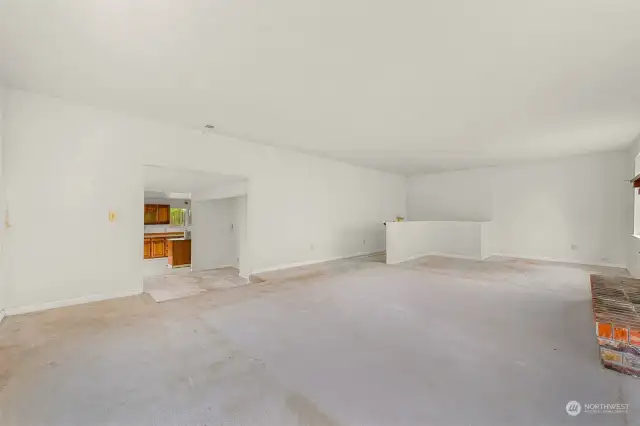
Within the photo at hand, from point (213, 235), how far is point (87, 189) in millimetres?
3400

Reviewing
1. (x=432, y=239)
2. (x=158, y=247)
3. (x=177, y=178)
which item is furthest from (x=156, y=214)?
(x=432, y=239)

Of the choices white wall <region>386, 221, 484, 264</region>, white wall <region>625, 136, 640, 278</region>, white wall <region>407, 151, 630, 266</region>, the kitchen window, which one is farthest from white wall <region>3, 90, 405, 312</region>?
white wall <region>625, 136, 640, 278</region>

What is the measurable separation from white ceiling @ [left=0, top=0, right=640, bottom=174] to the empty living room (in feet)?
0.08

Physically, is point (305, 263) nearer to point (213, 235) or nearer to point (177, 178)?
→ point (213, 235)

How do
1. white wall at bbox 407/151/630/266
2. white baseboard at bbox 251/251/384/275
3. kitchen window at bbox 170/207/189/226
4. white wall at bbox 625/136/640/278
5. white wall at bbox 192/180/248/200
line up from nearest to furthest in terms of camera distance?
white wall at bbox 625/136/640/278 → white wall at bbox 192/180/248/200 → white baseboard at bbox 251/251/384/275 → white wall at bbox 407/151/630/266 → kitchen window at bbox 170/207/189/226

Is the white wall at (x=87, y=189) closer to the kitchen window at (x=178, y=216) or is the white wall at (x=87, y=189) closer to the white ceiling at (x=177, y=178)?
the white ceiling at (x=177, y=178)

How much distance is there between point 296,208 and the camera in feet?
19.9

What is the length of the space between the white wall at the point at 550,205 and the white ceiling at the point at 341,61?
2188 millimetres

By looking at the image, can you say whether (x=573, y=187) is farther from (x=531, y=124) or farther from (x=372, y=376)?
(x=372, y=376)

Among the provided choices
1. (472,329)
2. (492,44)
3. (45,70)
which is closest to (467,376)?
(472,329)

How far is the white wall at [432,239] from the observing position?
21.0ft

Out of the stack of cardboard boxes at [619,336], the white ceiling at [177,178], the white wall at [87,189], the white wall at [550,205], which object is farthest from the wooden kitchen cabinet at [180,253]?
the stack of cardboard boxes at [619,336]

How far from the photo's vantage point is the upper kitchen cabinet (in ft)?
31.3

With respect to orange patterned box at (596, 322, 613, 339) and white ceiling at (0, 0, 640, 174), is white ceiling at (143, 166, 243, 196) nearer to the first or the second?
white ceiling at (0, 0, 640, 174)
